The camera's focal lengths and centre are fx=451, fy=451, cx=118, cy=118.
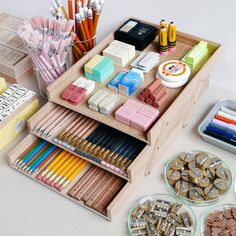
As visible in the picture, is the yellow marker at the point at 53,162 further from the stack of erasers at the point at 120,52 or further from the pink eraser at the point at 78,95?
the stack of erasers at the point at 120,52

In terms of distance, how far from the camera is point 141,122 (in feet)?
2.88

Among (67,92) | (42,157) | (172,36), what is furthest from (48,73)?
(172,36)

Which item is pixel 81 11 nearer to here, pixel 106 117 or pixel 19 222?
Answer: pixel 106 117

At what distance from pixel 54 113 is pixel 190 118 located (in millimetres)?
314

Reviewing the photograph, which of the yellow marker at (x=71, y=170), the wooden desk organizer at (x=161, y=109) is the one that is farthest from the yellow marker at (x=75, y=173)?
the wooden desk organizer at (x=161, y=109)

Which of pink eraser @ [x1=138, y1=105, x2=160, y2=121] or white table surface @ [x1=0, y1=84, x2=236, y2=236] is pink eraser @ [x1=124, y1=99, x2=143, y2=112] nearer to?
pink eraser @ [x1=138, y1=105, x2=160, y2=121]

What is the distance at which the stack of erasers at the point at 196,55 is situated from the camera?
39.7 inches

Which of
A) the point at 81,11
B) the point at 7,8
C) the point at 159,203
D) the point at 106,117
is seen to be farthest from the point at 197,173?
the point at 7,8

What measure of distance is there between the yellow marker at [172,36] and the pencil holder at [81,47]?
18 centimetres

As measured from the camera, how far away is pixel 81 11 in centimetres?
99

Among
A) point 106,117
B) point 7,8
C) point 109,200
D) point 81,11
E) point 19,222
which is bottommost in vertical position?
point 19,222

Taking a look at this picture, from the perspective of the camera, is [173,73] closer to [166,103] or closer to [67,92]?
[166,103]

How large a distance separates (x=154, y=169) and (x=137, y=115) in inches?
5.3

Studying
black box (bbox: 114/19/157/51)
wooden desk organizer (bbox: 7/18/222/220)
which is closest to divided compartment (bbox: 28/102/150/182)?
wooden desk organizer (bbox: 7/18/222/220)
